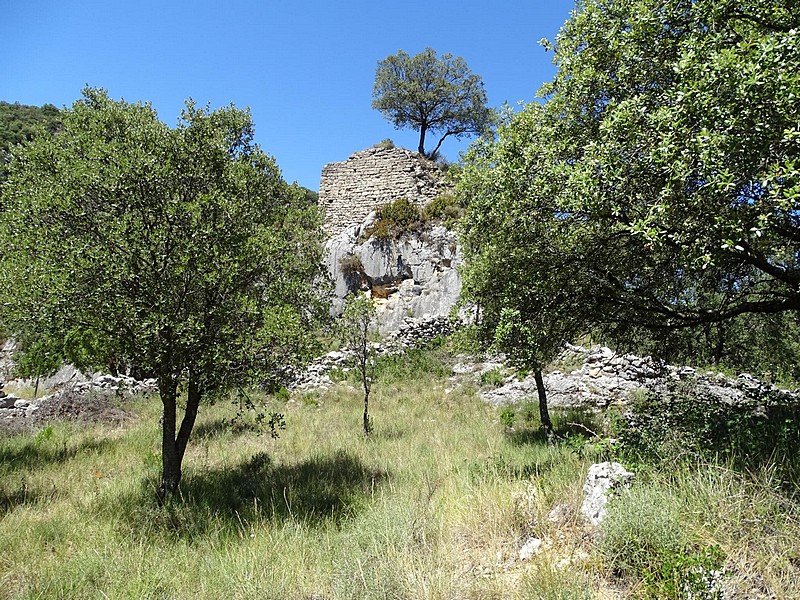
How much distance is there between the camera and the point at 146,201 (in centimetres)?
679

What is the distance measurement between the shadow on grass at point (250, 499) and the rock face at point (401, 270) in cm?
1229

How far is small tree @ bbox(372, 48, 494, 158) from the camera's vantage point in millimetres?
26344

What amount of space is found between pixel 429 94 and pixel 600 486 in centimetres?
2605

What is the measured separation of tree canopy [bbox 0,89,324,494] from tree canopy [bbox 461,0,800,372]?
381 cm

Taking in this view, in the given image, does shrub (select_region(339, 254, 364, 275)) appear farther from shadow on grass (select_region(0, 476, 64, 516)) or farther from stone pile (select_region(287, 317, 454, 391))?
shadow on grass (select_region(0, 476, 64, 516))

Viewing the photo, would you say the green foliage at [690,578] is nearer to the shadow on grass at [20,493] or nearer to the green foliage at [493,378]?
the shadow on grass at [20,493]

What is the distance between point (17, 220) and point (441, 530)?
288 inches

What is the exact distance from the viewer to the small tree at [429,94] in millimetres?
26344

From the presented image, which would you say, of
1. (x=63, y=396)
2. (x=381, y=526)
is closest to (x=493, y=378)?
(x=381, y=526)

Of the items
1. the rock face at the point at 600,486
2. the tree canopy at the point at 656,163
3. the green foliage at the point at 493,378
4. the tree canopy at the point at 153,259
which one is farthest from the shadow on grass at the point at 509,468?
the green foliage at the point at 493,378

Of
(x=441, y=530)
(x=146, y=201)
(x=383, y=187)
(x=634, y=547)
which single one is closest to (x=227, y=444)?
(x=146, y=201)

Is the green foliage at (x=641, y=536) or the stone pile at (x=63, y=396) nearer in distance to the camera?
the green foliage at (x=641, y=536)

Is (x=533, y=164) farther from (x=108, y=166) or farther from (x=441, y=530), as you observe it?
(x=108, y=166)

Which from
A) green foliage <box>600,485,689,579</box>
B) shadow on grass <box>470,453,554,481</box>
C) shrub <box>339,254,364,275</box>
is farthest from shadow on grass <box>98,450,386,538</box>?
shrub <box>339,254,364,275</box>
